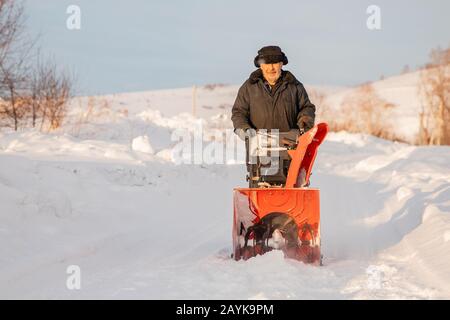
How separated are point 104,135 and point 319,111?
30.6 metres

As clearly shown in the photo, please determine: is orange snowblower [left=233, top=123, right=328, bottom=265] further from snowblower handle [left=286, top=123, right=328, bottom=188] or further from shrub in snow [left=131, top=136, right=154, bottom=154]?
shrub in snow [left=131, top=136, right=154, bottom=154]

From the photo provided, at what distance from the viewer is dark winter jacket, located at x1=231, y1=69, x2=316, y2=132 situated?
6918mm

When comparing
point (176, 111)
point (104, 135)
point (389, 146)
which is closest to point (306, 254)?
point (104, 135)

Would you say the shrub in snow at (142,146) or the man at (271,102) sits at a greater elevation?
the man at (271,102)

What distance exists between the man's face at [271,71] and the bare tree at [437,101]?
3226cm

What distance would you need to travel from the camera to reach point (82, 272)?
590 cm

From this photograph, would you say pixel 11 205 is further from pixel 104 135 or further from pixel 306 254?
pixel 104 135

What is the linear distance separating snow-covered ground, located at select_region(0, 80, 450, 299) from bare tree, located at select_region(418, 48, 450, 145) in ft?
73.0

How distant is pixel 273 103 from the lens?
6918mm

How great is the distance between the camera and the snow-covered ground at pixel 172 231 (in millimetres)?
5227
